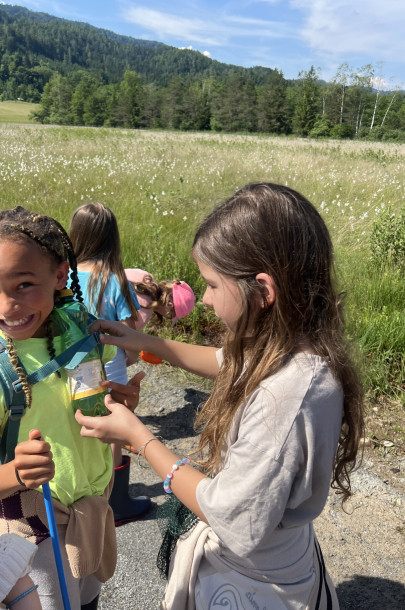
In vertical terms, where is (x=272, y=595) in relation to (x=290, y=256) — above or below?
below

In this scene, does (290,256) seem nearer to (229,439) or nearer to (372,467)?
(229,439)

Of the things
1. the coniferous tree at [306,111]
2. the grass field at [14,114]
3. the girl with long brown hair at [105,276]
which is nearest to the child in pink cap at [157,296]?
the girl with long brown hair at [105,276]

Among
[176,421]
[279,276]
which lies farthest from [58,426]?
[176,421]

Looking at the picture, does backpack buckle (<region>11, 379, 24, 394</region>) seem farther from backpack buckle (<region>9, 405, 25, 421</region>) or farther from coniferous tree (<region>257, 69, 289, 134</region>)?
coniferous tree (<region>257, 69, 289, 134</region>)

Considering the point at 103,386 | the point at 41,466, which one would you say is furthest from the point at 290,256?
the point at 41,466

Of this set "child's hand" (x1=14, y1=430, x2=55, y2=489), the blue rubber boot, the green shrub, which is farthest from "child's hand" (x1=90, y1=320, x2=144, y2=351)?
the green shrub

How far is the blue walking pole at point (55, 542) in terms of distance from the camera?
119 centimetres

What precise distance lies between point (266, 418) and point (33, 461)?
0.57m

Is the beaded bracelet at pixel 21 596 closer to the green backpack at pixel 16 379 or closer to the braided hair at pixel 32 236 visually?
the green backpack at pixel 16 379

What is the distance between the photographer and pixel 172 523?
1544mm

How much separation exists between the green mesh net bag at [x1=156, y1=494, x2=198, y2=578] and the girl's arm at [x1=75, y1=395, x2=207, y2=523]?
12.6 inches

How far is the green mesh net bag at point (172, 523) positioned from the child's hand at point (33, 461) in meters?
0.56

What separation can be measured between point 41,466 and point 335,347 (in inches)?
31.7

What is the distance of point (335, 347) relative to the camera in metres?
1.21
